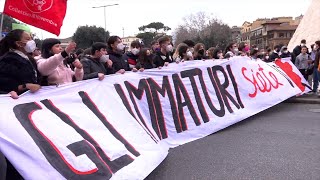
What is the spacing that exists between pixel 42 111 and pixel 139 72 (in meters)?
2.14

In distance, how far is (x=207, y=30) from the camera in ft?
224

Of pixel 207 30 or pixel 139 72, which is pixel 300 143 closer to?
pixel 139 72

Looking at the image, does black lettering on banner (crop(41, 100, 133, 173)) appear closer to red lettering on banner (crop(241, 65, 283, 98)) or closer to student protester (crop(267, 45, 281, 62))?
red lettering on banner (crop(241, 65, 283, 98))

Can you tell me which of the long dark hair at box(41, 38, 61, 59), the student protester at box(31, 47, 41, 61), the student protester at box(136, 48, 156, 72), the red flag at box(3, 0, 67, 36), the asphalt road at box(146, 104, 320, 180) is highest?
the red flag at box(3, 0, 67, 36)

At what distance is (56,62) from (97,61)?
5.31 ft

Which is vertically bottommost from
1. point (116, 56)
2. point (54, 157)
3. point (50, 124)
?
point (54, 157)

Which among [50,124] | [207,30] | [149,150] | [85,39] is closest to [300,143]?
[149,150]

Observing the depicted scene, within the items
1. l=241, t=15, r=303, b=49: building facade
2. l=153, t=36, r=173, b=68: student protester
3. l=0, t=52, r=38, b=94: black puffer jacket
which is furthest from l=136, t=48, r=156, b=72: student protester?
l=241, t=15, r=303, b=49: building facade

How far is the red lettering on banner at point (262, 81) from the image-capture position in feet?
25.3

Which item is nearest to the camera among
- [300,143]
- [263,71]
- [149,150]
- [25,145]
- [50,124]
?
[25,145]

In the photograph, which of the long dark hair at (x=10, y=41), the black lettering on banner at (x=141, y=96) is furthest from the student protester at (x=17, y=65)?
the black lettering on banner at (x=141, y=96)

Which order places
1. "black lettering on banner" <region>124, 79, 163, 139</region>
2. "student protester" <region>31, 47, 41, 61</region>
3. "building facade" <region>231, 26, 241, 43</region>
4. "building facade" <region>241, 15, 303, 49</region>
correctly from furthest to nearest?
"building facade" <region>241, 15, 303, 49</region>
"building facade" <region>231, 26, 241, 43</region>
"black lettering on banner" <region>124, 79, 163, 139</region>
"student protester" <region>31, 47, 41, 61</region>

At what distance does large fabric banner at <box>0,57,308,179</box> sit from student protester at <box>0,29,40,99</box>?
15 cm

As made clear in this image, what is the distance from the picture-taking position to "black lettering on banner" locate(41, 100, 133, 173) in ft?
11.9
